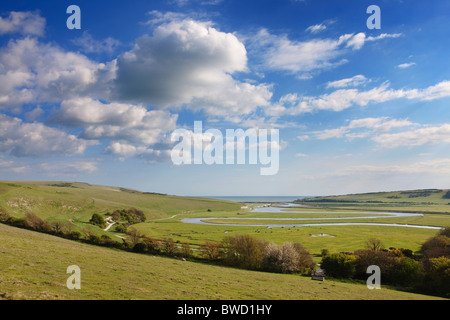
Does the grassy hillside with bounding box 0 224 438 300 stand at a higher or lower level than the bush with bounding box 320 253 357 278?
higher

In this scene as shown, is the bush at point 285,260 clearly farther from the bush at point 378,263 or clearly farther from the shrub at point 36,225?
the shrub at point 36,225

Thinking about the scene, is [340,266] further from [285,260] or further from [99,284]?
[99,284]

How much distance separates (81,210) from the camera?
5463 inches

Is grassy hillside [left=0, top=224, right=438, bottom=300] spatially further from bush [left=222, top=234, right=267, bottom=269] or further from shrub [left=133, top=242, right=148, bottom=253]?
shrub [left=133, top=242, right=148, bottom=253]

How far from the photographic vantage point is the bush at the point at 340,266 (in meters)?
47.5

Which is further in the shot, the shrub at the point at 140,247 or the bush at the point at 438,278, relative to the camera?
the shrub at the point at 140,247

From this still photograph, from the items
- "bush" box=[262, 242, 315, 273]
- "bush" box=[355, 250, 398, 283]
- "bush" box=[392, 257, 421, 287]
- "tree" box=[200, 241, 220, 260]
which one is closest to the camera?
"bush" box=[392, 257, 421, 287]

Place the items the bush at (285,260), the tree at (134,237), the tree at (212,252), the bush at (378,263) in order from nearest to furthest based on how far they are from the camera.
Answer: the bush at (378,263), the bush at (285,260), the tree at (212,252), the tree at (134,237)

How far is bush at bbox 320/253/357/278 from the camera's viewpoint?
4747 cm

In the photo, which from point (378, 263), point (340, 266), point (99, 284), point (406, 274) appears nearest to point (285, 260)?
point (340, 266)

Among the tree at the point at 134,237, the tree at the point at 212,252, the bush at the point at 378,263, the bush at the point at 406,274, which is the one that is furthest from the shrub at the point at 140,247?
the bush at the point at 406,274

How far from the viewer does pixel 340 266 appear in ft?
157

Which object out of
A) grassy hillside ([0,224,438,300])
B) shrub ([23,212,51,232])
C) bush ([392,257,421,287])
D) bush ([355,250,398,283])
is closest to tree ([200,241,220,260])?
grassy hillside ([0,224,438,300])
